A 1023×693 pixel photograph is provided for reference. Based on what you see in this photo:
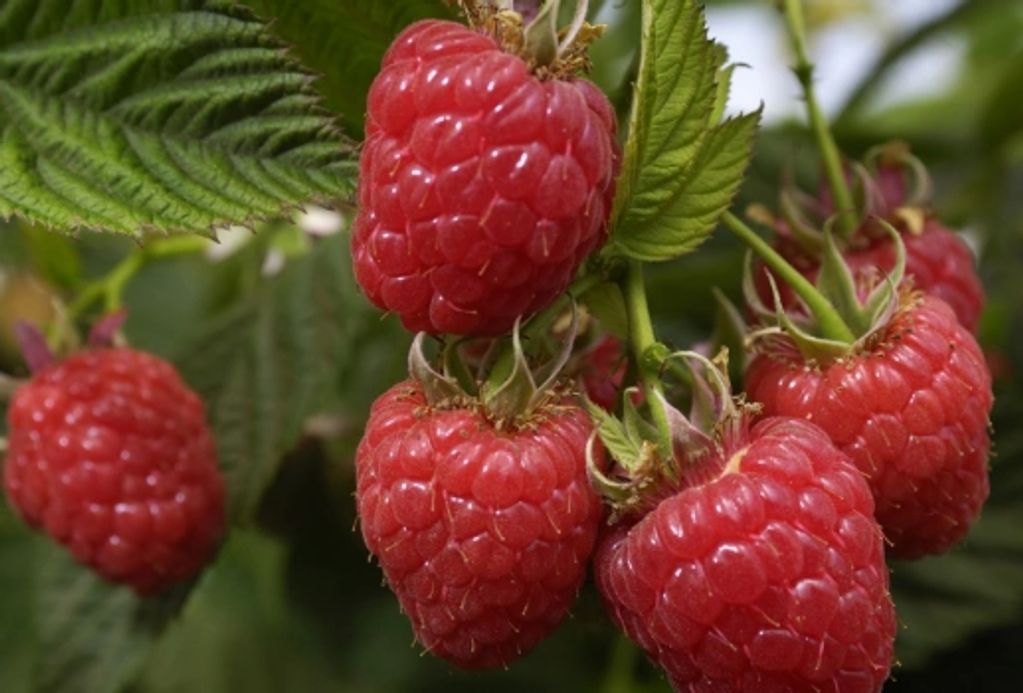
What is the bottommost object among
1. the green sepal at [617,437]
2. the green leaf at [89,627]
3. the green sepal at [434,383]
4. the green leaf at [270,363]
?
the green leaf at [89,627]

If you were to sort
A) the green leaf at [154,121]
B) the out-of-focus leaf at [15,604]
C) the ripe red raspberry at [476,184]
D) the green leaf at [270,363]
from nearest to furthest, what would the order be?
the ripe red raspberry at [476,184] → the green leaf at [154,121] → the green leaf at [270,363] → the out-of-focus leaf at [15,604]

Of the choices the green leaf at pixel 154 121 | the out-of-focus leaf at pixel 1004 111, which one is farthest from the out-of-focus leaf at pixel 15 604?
the out-of-focus leaf at pixel 1004 111

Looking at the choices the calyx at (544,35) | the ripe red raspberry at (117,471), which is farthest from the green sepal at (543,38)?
the ripe red raspberry at (117,471)

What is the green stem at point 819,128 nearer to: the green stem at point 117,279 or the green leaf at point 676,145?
the green leaf at point 676,145

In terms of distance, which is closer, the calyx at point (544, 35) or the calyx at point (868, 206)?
the calyx at point (544, 35)

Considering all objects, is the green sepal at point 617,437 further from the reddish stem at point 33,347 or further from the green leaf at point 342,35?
the reddish stem at point 33,347

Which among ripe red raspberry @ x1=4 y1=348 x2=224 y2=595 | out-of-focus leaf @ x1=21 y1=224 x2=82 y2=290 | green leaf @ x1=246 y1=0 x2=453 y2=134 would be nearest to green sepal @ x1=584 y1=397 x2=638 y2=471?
green leaf @ x1=246 y1=0 x2=453 y2=134

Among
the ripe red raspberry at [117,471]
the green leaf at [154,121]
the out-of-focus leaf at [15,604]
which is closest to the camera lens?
the green leaf at [154,121]

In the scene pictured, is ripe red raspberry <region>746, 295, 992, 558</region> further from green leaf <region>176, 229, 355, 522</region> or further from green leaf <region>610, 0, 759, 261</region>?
green leaf <region>176, 229, 355, 522</region>

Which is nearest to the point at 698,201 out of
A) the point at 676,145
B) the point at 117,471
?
the point at 676,145

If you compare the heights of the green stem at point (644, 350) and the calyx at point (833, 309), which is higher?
the calyx at point (833, 309)
